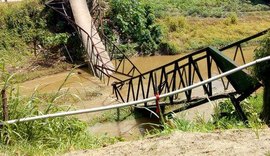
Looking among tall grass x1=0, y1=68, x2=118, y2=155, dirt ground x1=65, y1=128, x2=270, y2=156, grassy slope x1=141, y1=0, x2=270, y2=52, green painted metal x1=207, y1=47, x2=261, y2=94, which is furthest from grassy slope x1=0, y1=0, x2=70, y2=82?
dirt ground x1=65, y1=128, x2=270, y2=156

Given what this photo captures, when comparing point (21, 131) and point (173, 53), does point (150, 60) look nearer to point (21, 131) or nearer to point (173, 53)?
point (173, 53)

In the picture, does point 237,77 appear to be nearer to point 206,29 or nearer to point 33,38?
point 33,38

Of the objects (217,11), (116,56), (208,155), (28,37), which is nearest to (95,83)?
(116,56)

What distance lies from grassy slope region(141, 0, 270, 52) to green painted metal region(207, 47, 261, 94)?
1264cm

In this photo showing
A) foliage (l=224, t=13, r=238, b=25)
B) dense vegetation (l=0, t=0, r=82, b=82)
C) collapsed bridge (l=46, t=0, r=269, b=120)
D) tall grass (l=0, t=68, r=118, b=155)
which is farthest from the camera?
foliage (l=224, t=13, r=238, b=25)

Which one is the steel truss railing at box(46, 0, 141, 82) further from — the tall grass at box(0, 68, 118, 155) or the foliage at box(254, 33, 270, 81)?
the tall grass at box(0, 68, 118, 155)

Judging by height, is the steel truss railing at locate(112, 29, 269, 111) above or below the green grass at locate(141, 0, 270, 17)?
below

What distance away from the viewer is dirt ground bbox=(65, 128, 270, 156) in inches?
173

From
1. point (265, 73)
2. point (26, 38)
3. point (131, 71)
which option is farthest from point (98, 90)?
point (265, 73)

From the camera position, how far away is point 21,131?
5.48 meters

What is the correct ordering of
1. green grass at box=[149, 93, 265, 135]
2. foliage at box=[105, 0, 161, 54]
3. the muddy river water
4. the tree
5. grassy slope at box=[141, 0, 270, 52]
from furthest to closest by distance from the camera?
grassy slope at box=[141, 0, 270, 52]
foliage at box=[105, 0, 161, 54]
the muddy river water
the tree
green grass at box=[149, 93, 265, 135]

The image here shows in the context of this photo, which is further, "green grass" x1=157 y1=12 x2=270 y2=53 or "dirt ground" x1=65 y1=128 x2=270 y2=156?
"green grass" x1=157 y1=12 x2=270 y2=53

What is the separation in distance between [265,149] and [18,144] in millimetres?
2775

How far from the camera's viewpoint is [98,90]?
16250 millimetres
